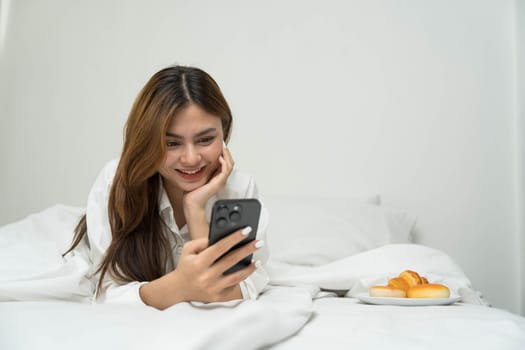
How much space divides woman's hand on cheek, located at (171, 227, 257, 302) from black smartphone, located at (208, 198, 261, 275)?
0.01 metres

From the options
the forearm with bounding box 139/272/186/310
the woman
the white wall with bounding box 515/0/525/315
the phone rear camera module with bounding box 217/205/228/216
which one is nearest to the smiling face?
the woman

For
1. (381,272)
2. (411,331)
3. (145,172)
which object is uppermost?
(145,172)

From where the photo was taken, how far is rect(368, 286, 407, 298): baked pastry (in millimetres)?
1183

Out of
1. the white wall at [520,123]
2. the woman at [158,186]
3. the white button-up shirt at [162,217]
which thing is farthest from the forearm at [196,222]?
the white wall at [520,123]

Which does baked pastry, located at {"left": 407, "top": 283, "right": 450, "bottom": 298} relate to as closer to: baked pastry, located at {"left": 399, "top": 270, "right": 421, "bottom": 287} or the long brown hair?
baked pastry, located at {"left": 399, "top": 270, "right": 421, "bottom": 287}

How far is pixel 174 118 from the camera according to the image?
1.25m

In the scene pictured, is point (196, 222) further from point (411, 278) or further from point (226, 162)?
point (411, 278)

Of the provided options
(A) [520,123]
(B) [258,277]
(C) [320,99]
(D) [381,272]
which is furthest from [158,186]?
(A) [520,123]

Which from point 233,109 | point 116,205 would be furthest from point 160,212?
point 233,109

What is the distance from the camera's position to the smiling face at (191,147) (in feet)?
4.09

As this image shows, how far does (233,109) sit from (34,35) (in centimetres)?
116

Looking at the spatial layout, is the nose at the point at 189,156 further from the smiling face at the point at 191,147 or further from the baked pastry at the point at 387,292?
the baked pastry at the point at 387,292

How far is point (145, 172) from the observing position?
128 cm

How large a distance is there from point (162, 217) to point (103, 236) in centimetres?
16
